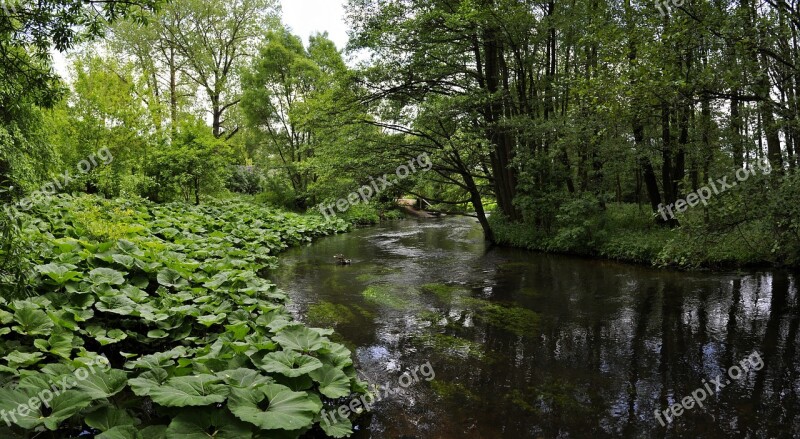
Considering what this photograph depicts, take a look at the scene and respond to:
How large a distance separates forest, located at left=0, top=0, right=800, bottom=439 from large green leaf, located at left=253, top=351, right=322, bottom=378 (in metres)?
0.02

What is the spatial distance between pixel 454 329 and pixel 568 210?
740 cm

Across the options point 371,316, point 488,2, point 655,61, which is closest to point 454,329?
point 371,316

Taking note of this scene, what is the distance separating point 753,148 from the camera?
942 cm

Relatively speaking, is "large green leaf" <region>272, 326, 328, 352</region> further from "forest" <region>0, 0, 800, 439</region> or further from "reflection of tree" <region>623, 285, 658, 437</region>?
"reflection of tree" <region>623, 285, 658, 437</region>

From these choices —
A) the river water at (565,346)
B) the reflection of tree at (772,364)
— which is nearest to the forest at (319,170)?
the river water at (565,346)

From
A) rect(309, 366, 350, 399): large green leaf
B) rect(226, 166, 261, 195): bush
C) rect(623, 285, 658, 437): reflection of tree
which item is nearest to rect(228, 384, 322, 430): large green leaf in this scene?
rect(309, 366, 350, 399): large green leaf

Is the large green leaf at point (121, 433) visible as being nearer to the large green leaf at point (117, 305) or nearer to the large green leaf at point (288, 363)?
the large green leaf at point (288, 363)

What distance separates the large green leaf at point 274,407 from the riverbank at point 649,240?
20.7 feet

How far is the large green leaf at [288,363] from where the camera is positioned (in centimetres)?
352

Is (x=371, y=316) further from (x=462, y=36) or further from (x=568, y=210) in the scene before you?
(x=462, y=36)

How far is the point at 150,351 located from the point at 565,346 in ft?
15.7

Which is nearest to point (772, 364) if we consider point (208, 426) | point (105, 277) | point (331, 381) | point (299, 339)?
point (331, 381)

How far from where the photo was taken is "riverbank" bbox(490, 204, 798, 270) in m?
6.93

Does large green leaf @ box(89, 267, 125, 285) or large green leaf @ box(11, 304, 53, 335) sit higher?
large green leaf @ box(89, 267, 125, 285)
